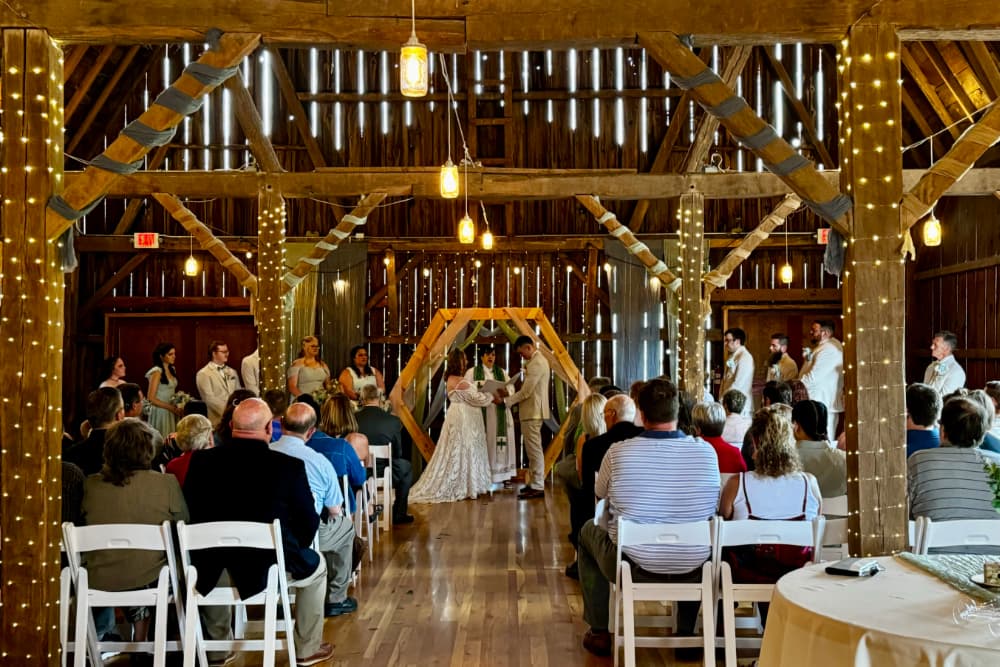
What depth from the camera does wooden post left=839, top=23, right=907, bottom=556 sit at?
4.59m

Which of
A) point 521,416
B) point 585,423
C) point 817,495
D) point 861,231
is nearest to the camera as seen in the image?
point 817,495

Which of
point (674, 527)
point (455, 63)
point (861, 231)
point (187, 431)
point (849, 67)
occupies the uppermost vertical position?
point (455, 63)

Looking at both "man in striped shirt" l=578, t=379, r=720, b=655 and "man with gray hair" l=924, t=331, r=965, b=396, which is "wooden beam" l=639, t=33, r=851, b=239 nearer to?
"man in striped shirt" l=578, t=379, r=720, b=655

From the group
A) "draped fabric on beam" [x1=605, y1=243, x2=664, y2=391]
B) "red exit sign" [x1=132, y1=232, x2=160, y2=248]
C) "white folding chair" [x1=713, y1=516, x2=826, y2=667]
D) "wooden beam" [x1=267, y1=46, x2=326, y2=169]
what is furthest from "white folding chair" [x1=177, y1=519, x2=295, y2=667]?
"draped fabric on beam" [x1=605, y1=243, x2=664, y2=391]

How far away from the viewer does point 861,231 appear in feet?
15.3

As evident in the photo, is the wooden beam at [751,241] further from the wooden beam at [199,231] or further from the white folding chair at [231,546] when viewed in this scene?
the white folding chair at [231,546]

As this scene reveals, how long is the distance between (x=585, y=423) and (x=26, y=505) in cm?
358

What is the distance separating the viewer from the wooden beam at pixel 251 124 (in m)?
8.41

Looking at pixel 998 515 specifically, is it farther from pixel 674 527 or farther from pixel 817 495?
pixel 674 527

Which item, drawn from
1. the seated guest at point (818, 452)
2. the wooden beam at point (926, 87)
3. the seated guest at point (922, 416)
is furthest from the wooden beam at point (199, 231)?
the wooden beam at point (926, 87)

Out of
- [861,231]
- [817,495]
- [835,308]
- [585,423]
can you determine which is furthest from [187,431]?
[835,308]

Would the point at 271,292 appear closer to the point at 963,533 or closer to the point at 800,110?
the point at 963,533

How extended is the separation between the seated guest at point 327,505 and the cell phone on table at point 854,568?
8.75 ft

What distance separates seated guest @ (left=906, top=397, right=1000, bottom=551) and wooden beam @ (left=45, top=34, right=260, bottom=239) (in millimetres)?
3776
